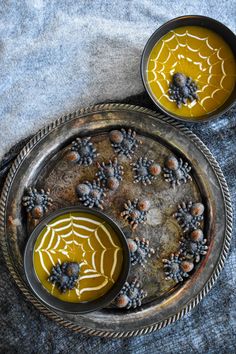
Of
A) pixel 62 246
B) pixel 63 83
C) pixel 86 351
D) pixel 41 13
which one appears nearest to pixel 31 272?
pixel 62 246

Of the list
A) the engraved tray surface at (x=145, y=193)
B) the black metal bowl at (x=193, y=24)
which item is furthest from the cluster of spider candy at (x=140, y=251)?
the black metal bowl at (x=193, y=24)

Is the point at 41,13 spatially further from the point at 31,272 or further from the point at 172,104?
the point at 31,272

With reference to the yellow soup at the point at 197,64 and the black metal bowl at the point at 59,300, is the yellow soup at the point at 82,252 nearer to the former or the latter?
the black metal bowl at the point at 59,300

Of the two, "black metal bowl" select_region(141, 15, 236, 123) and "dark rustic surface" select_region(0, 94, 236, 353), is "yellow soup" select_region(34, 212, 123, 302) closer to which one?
"dark rustic surface" select_region(0, 94, 236, 353)

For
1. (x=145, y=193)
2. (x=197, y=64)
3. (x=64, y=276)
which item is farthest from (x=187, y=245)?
(x=197, y=64)

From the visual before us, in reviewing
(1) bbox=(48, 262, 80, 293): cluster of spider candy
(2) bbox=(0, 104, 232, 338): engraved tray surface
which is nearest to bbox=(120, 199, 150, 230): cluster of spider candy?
(2) bbox=(0, 104, 232, 338): engraved tray surface

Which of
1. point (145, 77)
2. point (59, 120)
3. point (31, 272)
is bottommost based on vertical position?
point (31, 272)

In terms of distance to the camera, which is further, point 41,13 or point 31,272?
point 41,13
